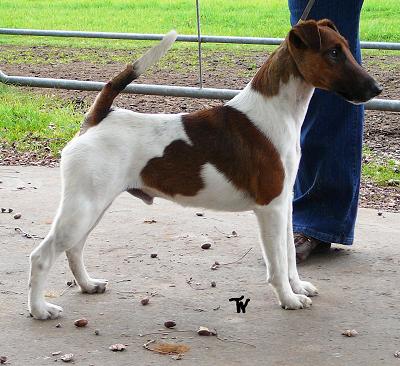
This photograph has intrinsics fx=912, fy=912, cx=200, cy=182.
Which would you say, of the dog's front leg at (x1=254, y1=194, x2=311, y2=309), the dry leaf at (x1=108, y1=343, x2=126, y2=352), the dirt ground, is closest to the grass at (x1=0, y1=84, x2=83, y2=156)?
the dirt ground

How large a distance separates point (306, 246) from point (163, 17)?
13.9m

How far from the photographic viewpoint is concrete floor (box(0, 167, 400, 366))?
424 centimetres

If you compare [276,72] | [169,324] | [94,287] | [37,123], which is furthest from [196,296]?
[37,123]

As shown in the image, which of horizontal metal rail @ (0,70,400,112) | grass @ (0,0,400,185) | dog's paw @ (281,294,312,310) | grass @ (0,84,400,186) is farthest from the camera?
grass @ (0,0,400,185)

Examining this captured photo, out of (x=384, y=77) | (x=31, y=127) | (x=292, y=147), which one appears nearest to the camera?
(x=292, y=147)

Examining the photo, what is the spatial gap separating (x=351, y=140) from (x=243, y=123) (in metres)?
1.16

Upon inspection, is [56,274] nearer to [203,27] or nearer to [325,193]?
[325,193]

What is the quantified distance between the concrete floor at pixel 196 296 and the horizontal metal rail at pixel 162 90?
1.88 m

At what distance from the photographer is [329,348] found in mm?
4277

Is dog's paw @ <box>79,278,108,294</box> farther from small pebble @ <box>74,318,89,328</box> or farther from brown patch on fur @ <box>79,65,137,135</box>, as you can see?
brown patch on fur @ <box>79,65,137,135</box>

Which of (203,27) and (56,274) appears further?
(203,27)

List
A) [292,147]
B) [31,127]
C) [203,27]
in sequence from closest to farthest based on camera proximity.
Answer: [292,147]
[31,127]
[203,27]

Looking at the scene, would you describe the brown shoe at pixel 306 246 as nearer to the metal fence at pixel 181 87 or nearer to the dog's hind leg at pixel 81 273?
the dog's hind leg at pixel 81 273

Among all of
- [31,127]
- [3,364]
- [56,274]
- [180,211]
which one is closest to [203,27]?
[31,127]
